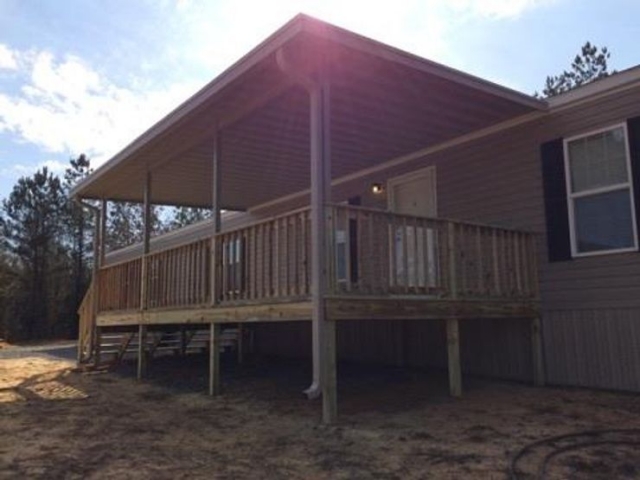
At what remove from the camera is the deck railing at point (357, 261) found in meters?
6.03

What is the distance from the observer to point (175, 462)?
4.52 metres

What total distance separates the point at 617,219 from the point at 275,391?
4454 mm

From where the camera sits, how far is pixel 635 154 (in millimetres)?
6703

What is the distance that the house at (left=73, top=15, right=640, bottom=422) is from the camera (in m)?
5.95

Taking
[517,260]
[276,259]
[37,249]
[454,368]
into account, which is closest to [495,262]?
[517,260]

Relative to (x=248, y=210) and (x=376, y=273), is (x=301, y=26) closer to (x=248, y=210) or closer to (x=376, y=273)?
(x=376, y=273)

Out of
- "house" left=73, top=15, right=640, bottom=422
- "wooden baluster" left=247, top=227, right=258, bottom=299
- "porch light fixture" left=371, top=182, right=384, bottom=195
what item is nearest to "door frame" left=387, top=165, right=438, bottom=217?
"house" left=73, top=15, right=640, bottom=422

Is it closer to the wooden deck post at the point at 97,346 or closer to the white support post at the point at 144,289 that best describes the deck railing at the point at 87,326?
the wooden deck post at the point at 97,346

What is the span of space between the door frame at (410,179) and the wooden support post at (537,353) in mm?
2365

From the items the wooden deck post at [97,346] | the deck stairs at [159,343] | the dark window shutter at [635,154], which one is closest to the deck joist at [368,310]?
the dark window shutter at [635,154]

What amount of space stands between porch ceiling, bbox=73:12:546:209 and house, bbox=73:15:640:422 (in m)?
0.03

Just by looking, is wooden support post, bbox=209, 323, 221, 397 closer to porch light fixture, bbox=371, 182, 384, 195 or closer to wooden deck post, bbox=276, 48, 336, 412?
wooden deck post, bbox=276, 48, 336, 412

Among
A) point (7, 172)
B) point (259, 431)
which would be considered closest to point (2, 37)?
point (259, 431)

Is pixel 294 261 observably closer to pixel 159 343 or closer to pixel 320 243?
pixel 320 243
